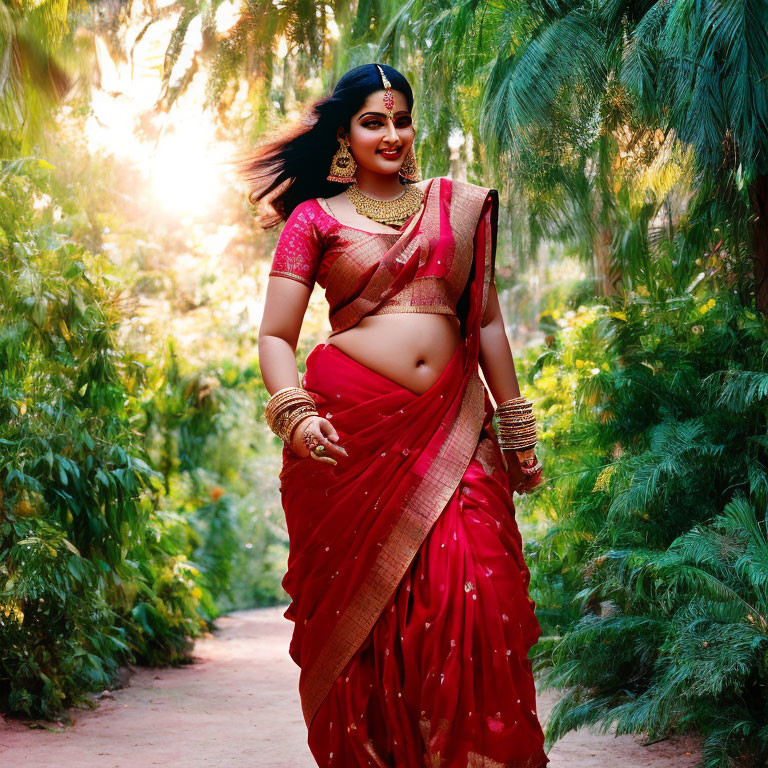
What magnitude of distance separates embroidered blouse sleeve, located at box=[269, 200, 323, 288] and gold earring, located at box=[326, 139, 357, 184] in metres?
0.17

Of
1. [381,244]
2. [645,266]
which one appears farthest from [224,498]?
[381,244]

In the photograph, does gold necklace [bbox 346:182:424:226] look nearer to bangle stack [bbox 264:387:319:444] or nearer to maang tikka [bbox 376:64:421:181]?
maang tikka [bbox 376:64:421:181]

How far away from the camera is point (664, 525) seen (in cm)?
362

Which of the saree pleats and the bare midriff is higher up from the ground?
the bare midriff

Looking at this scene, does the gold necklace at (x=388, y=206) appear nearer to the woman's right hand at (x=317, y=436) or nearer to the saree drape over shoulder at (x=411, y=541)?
the saree drape over shoulder at (x=411, y=541)

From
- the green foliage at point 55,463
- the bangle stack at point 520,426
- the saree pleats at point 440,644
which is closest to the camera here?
the saree pleats at point 440,644

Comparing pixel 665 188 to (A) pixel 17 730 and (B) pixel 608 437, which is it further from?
(A) pixel 17 730

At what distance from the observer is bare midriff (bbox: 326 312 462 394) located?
9.06ft

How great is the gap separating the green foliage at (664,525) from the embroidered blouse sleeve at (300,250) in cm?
133

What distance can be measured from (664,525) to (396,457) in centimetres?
138

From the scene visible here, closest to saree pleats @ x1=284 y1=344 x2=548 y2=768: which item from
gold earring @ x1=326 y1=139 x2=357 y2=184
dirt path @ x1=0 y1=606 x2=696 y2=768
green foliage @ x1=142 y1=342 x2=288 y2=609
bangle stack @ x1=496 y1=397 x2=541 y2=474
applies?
bangle stack @ x1=496 y1=397 x2=541 y2=474

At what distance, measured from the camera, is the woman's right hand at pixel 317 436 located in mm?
2492

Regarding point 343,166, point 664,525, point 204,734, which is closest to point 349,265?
point 343,166

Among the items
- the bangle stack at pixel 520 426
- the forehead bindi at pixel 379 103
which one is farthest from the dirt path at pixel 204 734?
the forehead bindi at pixel 379 103
